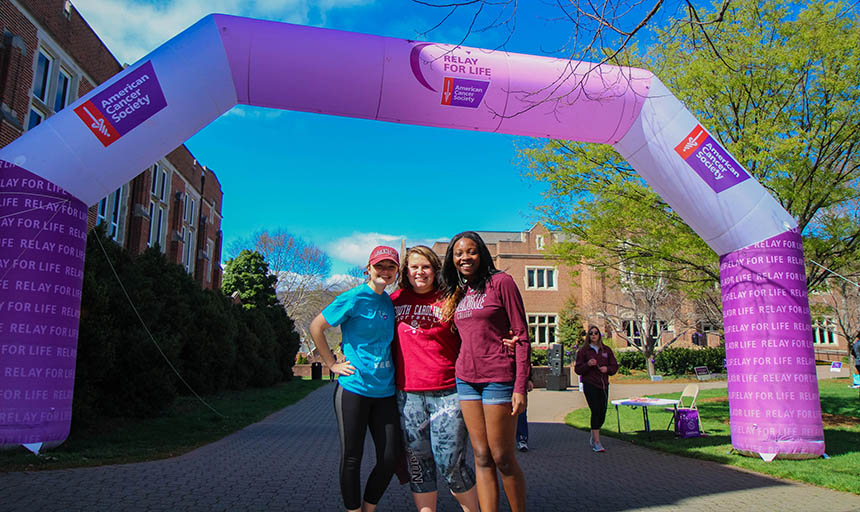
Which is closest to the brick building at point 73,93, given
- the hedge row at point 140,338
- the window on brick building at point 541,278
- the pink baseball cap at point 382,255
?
the hedge row at point 140,338

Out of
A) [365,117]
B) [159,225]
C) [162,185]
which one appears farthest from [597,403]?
[162,185]

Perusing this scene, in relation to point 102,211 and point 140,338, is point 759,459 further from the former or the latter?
point 102,211

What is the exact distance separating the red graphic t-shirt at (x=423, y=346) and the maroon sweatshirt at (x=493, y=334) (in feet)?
0.32

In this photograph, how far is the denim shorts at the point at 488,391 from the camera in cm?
358

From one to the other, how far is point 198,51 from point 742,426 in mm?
8206

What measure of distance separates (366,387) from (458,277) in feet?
3.33

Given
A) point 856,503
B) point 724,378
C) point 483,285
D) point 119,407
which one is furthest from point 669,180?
point 724,378

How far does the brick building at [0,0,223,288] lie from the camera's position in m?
13.5

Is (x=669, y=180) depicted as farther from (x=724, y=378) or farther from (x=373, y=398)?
(x=724, y=378)

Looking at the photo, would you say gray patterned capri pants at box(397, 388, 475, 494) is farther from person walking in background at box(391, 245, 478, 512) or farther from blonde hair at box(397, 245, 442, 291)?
blonde hair at box(397, 245, 442, 291)

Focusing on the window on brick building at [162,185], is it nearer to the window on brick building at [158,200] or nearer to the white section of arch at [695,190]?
the window on brick building at [158,200]

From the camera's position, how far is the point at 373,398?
12.5 ft

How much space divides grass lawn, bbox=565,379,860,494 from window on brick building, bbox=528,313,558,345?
2884 cm

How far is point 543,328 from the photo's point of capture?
4597cm
